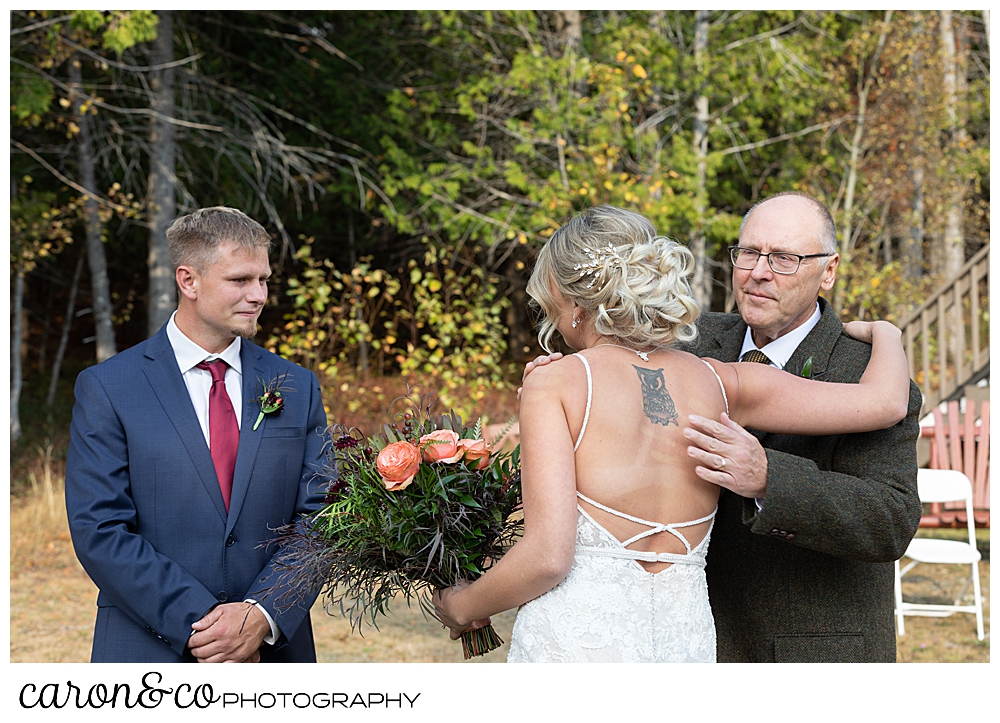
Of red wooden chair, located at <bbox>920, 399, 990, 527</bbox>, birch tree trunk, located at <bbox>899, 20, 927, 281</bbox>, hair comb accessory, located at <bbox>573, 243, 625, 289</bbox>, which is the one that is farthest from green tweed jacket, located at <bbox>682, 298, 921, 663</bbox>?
birch tree trunk, located at <bbox>899, 20, 927, 281</bbox>

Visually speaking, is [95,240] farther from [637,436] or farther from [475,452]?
[637,436]

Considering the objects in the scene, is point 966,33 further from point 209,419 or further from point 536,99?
point 209,419

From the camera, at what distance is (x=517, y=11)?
10.8m

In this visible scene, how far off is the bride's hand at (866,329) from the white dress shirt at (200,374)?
207cm

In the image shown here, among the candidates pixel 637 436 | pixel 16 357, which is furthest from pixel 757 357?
pixel 16 357

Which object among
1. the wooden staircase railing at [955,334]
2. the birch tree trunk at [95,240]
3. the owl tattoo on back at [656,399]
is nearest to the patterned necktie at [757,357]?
the owl tattoo on back at [656,399]

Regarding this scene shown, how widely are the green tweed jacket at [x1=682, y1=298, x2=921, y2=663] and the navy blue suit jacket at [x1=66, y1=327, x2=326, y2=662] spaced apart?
4.70 feet

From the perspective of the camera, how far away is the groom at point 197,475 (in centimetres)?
279

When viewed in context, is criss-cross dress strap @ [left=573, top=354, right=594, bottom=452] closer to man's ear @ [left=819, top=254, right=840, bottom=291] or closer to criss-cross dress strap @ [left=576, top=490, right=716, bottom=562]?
criss-cross dress strap @ [left=576, top=490, right=716, bottom=562]

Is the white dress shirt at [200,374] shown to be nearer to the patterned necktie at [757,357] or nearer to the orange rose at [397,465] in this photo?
the orange rose at [397,465]

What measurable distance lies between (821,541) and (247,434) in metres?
1.86

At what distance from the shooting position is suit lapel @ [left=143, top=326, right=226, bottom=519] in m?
2.93

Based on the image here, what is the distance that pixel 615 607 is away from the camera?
2375 mm

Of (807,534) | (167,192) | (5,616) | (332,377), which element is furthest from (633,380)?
(167,192)
